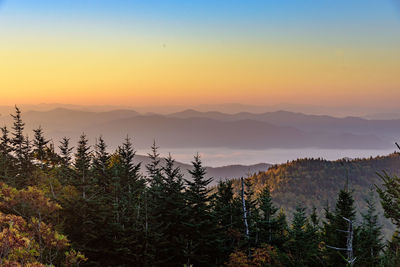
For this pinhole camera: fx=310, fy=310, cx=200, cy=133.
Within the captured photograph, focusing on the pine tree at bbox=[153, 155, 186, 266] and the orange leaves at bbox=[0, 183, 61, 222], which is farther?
the pine tree at bbox=[153, 155, 186, 266]

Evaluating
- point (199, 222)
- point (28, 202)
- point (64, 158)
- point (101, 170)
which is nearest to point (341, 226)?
point (199, 222)

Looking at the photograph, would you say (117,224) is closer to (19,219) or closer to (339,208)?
(19,219)

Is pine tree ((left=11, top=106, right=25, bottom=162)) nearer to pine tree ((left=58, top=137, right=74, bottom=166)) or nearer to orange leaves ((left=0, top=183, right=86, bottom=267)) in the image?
pine tree ((left=58, top=137, right=74, bottom=166))

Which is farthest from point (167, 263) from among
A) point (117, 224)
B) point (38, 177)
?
point (38, 177)

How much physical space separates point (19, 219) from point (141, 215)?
35.4 feet

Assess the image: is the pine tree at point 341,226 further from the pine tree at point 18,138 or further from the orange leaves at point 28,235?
the pine tree at point 18,138

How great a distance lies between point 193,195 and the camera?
32250mm

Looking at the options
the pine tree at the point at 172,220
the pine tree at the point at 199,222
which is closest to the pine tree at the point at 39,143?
the pine tree at the point at 172,220

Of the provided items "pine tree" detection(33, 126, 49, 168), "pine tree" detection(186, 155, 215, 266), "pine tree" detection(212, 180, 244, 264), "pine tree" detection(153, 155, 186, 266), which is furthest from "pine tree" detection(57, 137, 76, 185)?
"pine tree" detection(212, 180, 244, 264)

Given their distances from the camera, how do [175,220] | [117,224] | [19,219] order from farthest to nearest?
1. [175,220]
2. [117,224]
3. [19,219]

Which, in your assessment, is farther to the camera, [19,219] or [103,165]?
[103,165]

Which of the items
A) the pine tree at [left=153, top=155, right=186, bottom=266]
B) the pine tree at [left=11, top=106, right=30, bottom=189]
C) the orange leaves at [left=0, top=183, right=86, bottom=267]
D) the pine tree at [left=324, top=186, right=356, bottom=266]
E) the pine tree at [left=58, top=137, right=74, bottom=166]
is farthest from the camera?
the pine tree at [left=58, top=137, right=74, bottom=166]

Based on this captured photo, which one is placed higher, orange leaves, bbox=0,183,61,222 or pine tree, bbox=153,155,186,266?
orange leaves, bbox=0,183,61,222

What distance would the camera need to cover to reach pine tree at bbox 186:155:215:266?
3047 centimetres
